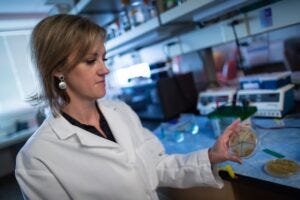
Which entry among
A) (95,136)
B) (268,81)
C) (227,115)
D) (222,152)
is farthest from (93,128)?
(268,81)

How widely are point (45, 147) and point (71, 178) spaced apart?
14cm

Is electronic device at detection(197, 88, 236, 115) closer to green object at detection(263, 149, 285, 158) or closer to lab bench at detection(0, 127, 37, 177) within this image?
green object at detection(263, 149, 285, 158)

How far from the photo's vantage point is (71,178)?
77 centimetres

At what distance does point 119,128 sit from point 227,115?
51 cm

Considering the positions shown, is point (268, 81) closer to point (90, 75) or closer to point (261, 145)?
point (261, 145)

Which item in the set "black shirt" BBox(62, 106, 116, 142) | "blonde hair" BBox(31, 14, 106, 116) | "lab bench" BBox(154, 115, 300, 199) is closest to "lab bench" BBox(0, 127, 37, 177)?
"black shirt" BBox(62, 106, 116, 142)

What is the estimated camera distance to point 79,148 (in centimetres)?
81

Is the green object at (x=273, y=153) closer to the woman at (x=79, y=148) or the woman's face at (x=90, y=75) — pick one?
the woman at (x=79, y=148)

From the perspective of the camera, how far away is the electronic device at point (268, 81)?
3.72 feet

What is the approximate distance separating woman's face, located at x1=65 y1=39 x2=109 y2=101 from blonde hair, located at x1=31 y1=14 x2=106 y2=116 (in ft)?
0.06

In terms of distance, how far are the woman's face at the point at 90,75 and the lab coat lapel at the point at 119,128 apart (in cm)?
15

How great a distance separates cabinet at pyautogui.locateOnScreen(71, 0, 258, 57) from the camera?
105 cm

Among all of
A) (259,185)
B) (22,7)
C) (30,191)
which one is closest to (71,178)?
(30,191)

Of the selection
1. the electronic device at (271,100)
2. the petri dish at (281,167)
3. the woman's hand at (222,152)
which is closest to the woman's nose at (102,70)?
the woman's hand at (222,152)
